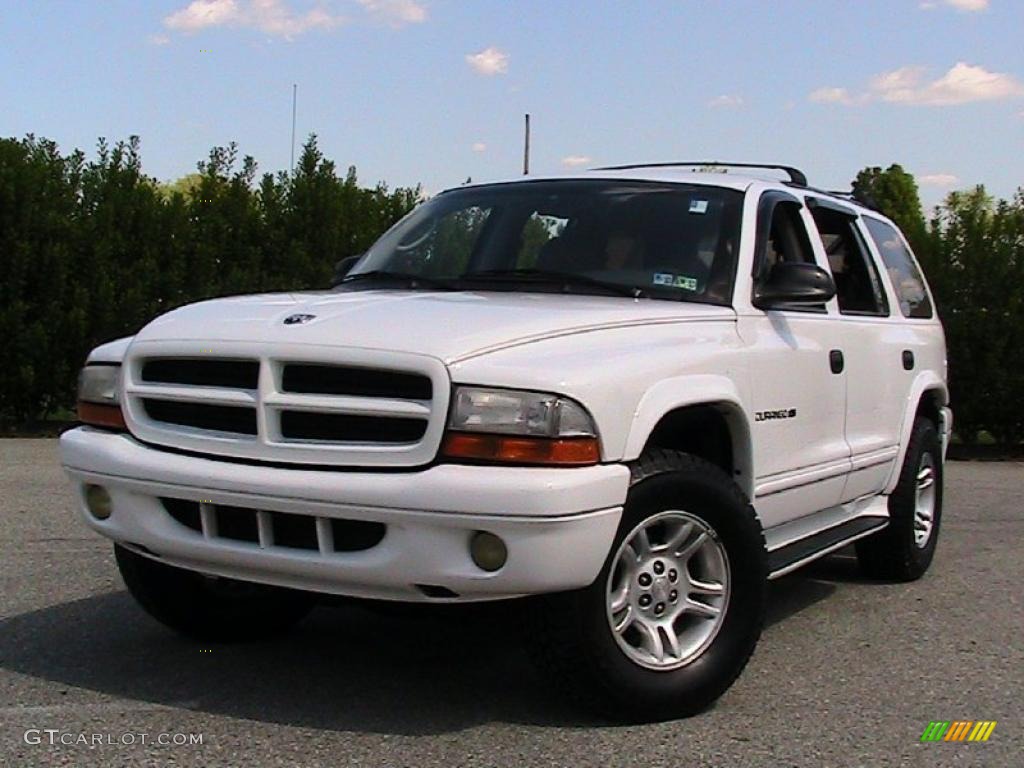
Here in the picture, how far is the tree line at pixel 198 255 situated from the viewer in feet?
42.3

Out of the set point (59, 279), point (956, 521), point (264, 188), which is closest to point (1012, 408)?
point (956, 521)

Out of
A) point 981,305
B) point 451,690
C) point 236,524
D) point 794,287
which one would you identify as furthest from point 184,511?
point 981,305

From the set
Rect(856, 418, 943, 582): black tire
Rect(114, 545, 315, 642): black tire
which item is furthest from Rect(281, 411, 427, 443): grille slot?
Rect(856, 418, 943, 582): black tire

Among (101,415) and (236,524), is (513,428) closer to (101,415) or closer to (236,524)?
(236,524)

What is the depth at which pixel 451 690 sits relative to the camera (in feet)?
14.0

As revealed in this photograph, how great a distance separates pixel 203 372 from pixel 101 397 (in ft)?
1.52

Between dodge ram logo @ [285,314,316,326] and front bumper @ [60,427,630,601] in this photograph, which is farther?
dodge ram logo @ [285,314,316,326]

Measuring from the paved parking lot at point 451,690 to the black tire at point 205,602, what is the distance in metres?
0.10

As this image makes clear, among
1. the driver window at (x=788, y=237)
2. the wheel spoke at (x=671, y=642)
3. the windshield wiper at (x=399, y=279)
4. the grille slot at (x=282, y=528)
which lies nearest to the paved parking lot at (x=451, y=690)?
the wheel spoke at (x=671, y=642)

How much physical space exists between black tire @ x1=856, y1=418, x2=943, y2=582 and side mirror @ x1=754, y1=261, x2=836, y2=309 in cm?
176

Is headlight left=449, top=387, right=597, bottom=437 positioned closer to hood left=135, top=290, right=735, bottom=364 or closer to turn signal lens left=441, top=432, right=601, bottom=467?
turn signal lens left=441, top=432, right=601, bottom=467

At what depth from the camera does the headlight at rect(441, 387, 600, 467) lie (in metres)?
3.54

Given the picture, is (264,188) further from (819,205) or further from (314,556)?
(314,556)

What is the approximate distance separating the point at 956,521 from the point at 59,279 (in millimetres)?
8644
